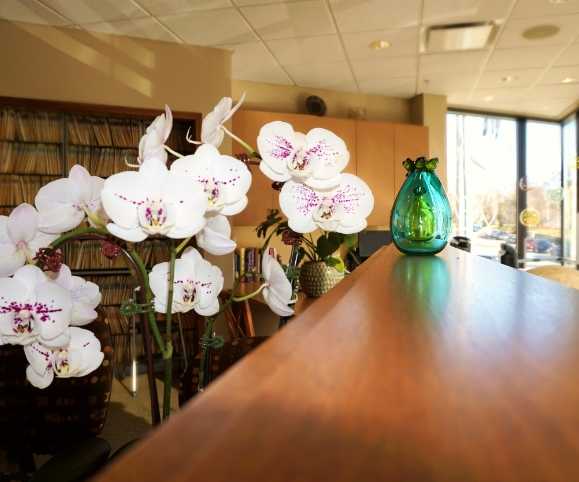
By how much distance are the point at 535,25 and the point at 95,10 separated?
3.56 metres

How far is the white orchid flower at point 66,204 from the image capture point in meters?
0.52

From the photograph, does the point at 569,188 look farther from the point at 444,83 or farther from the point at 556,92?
the point at 444,83

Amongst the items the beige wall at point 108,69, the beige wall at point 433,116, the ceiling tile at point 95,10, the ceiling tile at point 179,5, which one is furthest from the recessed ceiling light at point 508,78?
the ceiling tile at point 95,10

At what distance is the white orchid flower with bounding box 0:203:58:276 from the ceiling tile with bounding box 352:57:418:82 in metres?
4.80

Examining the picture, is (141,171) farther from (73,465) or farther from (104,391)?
(104,391)

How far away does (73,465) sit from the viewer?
21.8 inches

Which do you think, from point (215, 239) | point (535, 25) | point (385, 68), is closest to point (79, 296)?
point (215, 239)

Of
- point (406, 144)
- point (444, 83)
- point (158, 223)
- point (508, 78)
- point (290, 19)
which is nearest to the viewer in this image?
point (158, 223)

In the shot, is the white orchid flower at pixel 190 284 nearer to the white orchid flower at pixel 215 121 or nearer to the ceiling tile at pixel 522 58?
the white orchid flower at pixel 215 121

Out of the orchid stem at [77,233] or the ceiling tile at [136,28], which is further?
the ceiling tile at [136,28]

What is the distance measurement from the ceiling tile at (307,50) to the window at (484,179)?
284cm

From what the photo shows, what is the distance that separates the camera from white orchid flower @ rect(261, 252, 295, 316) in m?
0.58

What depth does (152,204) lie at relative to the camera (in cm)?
46

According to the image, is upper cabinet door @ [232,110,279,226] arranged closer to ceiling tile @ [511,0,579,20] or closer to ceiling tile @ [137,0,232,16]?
ceiling tile @ [137,0,232,16]
